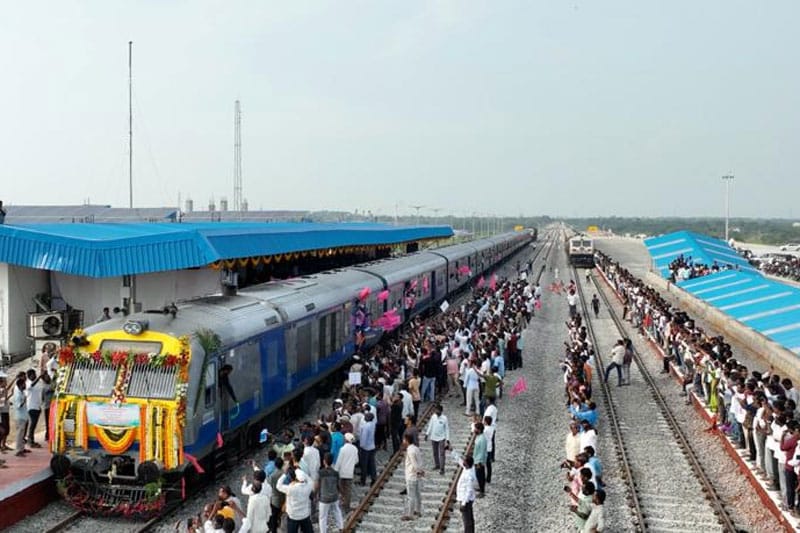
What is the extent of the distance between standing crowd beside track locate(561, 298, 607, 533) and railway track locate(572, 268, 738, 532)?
1.05 m

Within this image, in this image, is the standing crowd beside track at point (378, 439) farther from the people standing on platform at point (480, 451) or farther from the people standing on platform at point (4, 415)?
the people standing on platform at point (4, 415)

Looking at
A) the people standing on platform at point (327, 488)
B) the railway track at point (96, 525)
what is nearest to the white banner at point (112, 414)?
the railway track at point (96, 525)

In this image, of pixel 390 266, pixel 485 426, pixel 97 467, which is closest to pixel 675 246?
pixel 390 266

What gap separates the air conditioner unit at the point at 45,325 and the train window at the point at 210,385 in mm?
10944

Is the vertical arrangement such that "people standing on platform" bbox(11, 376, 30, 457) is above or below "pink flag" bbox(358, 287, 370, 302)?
below

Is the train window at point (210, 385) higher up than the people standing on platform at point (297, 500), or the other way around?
the train window at point (210, 385)

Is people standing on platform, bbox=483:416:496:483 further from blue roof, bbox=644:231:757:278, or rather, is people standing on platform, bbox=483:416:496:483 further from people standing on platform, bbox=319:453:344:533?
blue roof, bbox=644:231:757:278

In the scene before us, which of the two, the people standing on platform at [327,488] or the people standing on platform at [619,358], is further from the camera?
the people standing on platform at [619,358]

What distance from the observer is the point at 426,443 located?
16812 millimetres

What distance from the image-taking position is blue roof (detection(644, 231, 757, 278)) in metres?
51.2

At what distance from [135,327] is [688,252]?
4743cm

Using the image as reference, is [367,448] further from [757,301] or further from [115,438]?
[757,301]

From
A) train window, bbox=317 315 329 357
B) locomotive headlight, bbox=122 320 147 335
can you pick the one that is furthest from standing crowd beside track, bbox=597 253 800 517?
locomotive headlight, bbox=122 320 147 335

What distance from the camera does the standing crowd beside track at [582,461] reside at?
10016 mm
